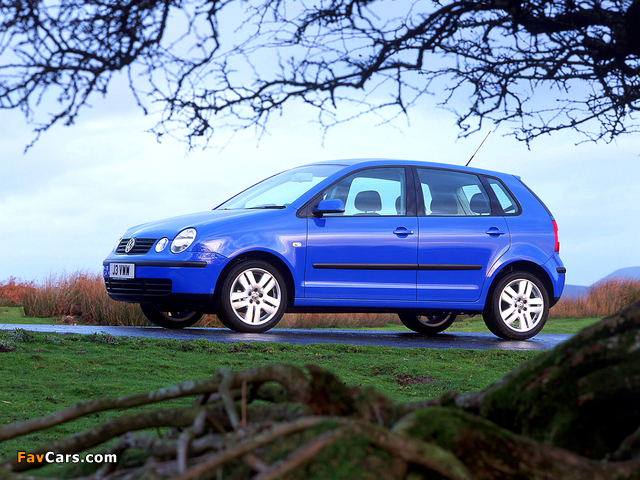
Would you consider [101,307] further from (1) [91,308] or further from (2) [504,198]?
(2) [504,198]

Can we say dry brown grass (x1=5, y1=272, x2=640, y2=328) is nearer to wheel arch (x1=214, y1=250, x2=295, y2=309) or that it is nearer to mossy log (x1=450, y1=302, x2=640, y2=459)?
wheel arch (x1=214, y1=250, x2=295, y2=309)

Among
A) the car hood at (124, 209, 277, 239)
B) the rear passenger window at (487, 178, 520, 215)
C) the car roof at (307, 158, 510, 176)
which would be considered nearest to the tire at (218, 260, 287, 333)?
the car hood at (124, 209, 277, 239)

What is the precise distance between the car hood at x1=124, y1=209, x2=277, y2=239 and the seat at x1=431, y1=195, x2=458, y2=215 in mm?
2308

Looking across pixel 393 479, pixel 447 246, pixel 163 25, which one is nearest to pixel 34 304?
pixel 447 246

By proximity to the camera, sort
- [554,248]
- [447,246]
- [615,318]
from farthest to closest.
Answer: [554,248] → [447,246] → [615,318]

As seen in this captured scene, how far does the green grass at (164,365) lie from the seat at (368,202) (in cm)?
197

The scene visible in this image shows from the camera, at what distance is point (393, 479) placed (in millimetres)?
1201

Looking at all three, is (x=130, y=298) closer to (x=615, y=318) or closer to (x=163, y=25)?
(x=163, y=25)

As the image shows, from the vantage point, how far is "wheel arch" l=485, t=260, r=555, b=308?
9.50m

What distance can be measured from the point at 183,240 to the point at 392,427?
22.4 feet

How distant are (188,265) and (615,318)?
6464 millimetres

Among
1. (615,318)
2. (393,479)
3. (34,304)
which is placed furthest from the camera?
(34,304)

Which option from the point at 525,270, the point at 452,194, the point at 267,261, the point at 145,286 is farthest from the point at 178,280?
the point at 525,270

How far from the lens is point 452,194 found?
9.53 metres
